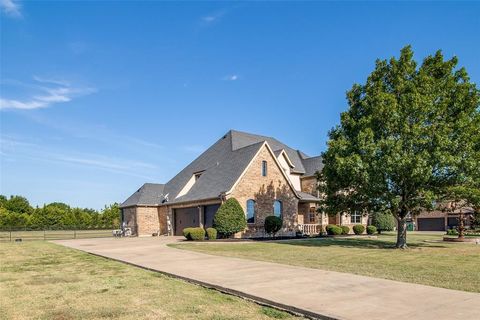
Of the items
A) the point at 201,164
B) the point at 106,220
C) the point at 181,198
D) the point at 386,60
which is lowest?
the point at 106,220

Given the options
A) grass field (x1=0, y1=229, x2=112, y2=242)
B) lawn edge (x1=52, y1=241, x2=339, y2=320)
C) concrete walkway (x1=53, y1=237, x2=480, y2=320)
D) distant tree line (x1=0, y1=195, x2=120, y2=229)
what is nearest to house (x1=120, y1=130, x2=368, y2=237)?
grass field (x1=0, y1=229, x2=112, y2=242)

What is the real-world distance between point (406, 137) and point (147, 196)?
29.5m

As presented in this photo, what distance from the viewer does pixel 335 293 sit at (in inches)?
345

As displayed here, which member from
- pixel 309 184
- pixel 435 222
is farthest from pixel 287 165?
pixel 435 222

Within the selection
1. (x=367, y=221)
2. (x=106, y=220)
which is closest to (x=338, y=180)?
(x=367, y=221)

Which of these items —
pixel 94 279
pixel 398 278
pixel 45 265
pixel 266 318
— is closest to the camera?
pixel 266 318

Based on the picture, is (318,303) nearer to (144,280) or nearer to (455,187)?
(144,280)

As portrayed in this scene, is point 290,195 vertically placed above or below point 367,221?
above

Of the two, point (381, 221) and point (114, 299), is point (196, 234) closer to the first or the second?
point (114, 299)

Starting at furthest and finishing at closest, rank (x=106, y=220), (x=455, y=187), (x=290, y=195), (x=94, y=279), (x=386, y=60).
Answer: (x=106, y=220) → (x=290, y=195) → (x=386, y=60) → (x=455, y=187) → (x=94, y=279)

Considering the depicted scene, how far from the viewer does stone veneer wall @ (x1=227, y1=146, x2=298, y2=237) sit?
32.8 metres

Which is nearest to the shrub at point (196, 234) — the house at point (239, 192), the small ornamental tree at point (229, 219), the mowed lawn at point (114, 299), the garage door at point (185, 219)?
the small ornamental tree at point (229, 219)

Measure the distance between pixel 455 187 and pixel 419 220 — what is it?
47.4 m

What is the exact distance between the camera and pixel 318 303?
779 centimetres
